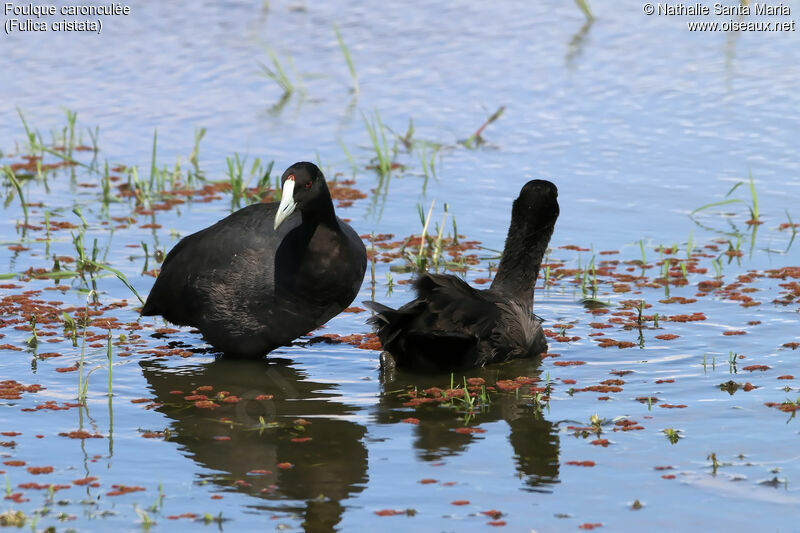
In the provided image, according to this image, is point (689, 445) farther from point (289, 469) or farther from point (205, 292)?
point (205, 292)

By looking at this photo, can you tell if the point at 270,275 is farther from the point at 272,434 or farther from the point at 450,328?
the point at 272,434

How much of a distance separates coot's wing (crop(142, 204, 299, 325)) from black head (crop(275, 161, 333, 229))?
41cm

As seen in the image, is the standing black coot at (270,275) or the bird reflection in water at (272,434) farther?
the standing black coot at (270,275)

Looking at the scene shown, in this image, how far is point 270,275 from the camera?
7211 mm

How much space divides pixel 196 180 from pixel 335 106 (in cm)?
290

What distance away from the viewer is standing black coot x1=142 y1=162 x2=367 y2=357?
7.13 metres

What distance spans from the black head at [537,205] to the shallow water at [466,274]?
0.72 m

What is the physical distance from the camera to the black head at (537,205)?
7.88 meters

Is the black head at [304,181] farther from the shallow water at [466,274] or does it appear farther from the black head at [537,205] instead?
the black head at [537,205]

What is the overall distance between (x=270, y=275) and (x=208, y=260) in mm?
434

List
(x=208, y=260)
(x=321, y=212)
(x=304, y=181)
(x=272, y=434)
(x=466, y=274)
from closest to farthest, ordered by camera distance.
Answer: (x=272, y=434)
(x=304, y=181)
(x=321, y=212)
(x=208, y=260)
(x=466, y=274)

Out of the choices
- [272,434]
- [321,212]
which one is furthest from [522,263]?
[272,434]

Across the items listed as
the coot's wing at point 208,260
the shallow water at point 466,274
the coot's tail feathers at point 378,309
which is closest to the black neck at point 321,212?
the coot's wing at point 208,260

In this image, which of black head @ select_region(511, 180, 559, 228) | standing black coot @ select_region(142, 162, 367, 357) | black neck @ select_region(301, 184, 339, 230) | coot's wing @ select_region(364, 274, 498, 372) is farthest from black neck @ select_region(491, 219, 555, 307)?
black neck @ select_region(301, 184, 339, 230)
